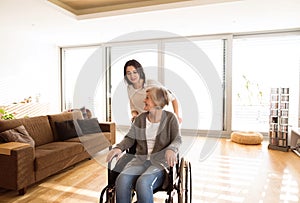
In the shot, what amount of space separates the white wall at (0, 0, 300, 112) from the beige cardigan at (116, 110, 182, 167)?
2.20 m

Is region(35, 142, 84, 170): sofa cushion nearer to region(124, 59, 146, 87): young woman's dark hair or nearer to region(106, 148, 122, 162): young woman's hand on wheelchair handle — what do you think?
region(106, 148, 122, 162): young woman's hand on wheelchair handle

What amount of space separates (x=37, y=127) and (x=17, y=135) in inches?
17.4

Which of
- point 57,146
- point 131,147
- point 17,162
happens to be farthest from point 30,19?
point 131,147

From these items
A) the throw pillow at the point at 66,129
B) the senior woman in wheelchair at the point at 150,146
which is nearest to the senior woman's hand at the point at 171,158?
the senior woman in wheelchair at the point at 150,146

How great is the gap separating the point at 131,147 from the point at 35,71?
4.75 meters

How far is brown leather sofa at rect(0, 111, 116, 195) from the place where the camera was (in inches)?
81.0

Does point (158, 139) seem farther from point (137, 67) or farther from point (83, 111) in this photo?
point (83, 111)

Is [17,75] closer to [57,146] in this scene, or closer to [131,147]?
[57,146]

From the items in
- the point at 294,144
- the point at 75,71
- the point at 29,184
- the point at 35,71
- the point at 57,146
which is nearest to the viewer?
the point at 29,184

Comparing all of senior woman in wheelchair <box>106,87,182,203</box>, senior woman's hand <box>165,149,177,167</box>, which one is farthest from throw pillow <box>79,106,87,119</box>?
senior woman's hand <box>165,149,177,167</box>

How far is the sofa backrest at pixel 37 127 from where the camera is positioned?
8.36 feet

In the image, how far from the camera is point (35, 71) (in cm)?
545

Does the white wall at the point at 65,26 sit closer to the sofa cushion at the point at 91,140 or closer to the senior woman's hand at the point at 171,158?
the sofa cushion at the point at 91,140

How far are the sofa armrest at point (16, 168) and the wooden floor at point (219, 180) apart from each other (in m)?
0.11
